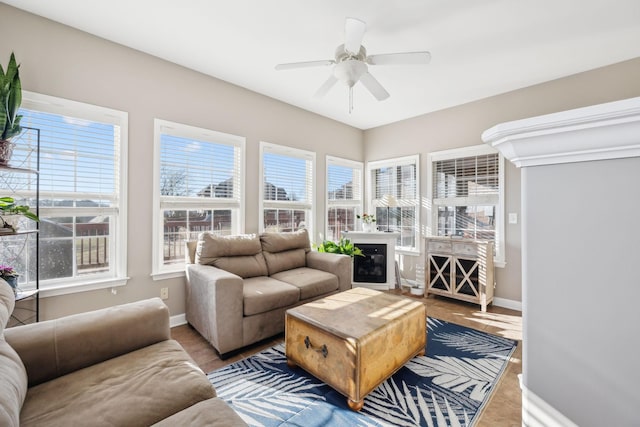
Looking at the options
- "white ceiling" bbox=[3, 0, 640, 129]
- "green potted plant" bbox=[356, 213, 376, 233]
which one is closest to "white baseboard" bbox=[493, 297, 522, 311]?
"green potted plant" bbox=[356, 213, 376, 233]

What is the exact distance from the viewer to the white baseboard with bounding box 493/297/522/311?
11.6ft

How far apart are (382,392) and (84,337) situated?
5.72ft

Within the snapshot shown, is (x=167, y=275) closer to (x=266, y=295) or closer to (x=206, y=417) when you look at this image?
(x=266, y=295)

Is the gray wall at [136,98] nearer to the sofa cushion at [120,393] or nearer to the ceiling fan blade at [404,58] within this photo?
the sofa cushion at [120,393]

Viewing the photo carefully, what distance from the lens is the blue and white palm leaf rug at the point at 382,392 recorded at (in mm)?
1682

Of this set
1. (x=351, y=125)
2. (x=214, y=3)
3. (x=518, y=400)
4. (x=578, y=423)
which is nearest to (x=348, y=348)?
(x=518, y=400)

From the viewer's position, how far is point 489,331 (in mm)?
2891

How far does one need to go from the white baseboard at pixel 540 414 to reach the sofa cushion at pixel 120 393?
1189 millimetres

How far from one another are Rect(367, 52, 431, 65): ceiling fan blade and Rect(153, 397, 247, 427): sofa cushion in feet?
7.66

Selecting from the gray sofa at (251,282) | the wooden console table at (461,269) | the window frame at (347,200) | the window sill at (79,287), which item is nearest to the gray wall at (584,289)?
the gray sofa at (251,282)

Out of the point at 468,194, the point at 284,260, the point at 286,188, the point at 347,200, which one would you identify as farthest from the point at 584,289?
the point at 347,200

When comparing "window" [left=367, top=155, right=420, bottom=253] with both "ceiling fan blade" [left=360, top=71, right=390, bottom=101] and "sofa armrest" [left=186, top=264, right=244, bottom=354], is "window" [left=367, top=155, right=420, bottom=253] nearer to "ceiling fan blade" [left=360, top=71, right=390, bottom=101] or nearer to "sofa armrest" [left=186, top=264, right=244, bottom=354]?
"ceiling fan blade" [left=360, top=71, right=390, bottom=101]

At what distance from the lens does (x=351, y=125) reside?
4980 mm

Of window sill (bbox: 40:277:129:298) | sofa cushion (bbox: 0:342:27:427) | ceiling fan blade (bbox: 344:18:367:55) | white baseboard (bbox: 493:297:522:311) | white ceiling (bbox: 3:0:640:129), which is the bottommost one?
white baseboard (bbox: 493:297:522:311)
